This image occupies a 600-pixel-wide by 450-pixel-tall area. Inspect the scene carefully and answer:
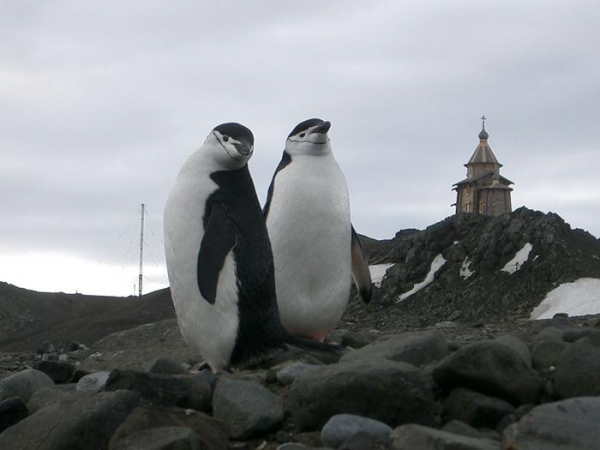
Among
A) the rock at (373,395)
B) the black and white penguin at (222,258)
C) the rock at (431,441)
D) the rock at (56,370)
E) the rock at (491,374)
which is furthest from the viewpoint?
the rock at (56,370)

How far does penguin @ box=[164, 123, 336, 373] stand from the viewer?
6.07 meters

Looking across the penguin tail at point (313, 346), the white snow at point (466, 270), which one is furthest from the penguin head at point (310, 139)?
the white snow at point (466, 270)

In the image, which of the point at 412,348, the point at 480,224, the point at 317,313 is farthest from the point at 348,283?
the point at 480,224

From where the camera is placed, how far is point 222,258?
6012 mm

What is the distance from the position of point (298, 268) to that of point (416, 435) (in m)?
3.63

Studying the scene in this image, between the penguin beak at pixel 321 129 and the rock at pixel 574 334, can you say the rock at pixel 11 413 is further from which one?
the penguin beak at pixel 321 129

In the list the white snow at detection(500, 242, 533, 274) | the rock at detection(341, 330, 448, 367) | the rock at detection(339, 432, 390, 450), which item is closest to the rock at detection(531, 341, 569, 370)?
the rock at detection(341, 330, 448, 367)

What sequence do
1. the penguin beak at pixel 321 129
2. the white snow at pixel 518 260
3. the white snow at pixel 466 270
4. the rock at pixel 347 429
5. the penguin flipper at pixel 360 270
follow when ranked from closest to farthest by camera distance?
the rock at pixel 347 429, the penguin beak at pixel 321 129, the penguin flipper at pixel 360 270, the white snow at pixel 518 260, the white snow at pixel 466 270

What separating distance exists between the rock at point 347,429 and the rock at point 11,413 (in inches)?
82.4

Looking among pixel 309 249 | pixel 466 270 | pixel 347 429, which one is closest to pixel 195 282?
pixel 309 249

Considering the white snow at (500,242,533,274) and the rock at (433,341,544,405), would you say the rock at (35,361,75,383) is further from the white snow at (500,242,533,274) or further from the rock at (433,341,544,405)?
the white snow at (500,242,533,274)

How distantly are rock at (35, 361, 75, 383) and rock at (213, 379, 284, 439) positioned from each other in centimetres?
226

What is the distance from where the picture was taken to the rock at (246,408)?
14.7ft

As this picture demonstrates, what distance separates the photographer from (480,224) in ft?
95.5
